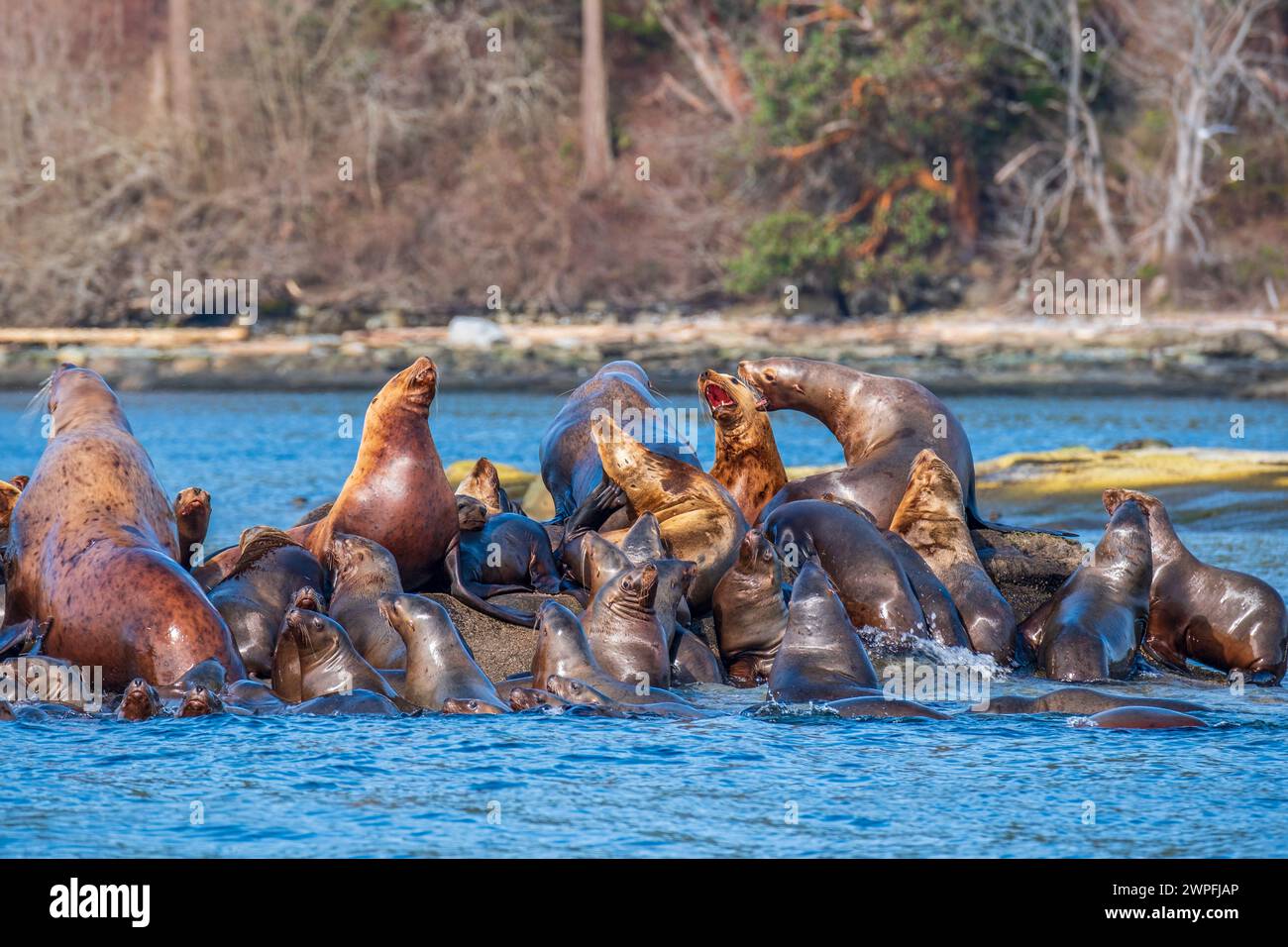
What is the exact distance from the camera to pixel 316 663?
7.56 metres

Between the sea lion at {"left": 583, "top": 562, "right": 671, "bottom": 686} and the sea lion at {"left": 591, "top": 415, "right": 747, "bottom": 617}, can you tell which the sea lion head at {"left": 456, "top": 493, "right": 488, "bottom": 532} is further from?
the sea lion at {"left": 583, "top": 562, "right": 671, "bottom": 686}

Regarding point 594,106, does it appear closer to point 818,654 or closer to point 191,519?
point 191,519

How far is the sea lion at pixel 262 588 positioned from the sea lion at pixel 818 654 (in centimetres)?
221

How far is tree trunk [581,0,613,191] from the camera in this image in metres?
42.2

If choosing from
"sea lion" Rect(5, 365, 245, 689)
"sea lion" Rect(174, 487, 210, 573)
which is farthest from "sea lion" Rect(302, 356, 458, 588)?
"sea lion" Rect(5, 365, 245, 689)

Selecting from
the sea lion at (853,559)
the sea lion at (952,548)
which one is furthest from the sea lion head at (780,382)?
the sea lion at (853,559)

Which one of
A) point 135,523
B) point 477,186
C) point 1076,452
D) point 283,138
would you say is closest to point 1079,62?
point 477,186

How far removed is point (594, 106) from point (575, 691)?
3608 centimetres

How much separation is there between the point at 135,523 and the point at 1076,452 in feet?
38.2

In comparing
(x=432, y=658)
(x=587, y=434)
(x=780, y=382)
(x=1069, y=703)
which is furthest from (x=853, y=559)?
(x=780, y=382)

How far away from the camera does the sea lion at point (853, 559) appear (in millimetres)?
8430

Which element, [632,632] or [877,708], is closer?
[877,708]

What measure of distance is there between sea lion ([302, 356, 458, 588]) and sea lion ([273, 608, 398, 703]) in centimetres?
128

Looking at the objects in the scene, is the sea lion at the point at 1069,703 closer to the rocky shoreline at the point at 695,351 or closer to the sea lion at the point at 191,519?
the sea lion at the point at 191,519
